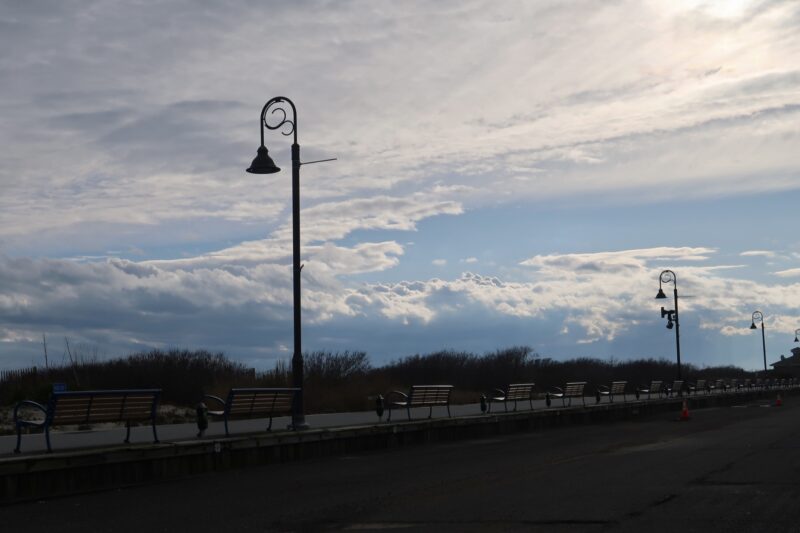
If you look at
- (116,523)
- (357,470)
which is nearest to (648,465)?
(357,470)

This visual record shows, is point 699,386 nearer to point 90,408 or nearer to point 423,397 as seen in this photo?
point 423,397

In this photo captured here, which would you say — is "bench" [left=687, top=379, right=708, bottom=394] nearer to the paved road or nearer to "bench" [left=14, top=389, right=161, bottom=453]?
the paved road

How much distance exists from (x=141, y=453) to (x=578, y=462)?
699 centimetres

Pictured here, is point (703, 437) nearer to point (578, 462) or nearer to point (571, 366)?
point (578, 462)

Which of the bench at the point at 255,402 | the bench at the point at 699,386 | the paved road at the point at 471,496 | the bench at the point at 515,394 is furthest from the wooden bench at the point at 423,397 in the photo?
the bench at the point at 699,386

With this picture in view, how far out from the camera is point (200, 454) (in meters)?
16.1

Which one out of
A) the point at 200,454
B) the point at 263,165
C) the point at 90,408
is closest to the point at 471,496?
the point at 200,454

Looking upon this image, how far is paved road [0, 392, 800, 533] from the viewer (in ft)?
34.1

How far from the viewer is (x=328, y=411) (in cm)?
3391

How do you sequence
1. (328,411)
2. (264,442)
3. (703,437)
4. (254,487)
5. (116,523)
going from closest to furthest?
(116,523) → (254,487) → (264,442) → (703,437) → (328,411)

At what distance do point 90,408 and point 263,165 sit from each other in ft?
21.7

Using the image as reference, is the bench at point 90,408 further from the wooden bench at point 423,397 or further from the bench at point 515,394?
the bench at point 515,394

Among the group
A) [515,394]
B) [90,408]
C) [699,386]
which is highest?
[90,408]

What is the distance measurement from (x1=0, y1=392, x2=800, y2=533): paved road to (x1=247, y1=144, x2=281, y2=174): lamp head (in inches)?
229
